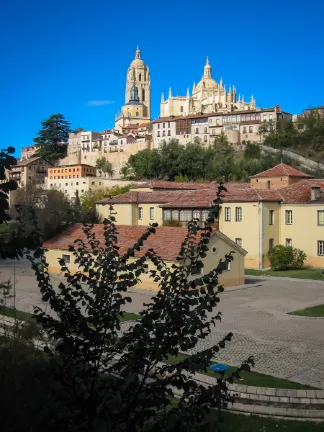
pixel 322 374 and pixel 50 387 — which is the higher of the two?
pixel 50 387

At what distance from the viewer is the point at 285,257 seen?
33.9 meters

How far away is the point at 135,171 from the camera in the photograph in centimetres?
7744

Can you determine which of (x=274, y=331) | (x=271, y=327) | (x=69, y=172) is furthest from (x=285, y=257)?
(x=69, y=172)

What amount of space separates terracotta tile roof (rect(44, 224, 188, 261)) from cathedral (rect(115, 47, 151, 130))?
103 m

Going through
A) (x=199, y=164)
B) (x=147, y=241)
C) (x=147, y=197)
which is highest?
(x=199, y=164)

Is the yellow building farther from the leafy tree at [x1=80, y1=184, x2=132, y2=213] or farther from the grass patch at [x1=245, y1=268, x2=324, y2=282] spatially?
the leafy tree at [x1=80, y1=184, x2=132, y2=213]

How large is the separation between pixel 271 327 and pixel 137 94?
5397 inches

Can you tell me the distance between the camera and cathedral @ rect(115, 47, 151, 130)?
14182 cm

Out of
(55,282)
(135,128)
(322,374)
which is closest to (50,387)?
(322,374)

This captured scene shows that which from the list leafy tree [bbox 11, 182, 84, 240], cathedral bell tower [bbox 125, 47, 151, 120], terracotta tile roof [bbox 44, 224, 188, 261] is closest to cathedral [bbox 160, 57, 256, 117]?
cathedral bell tower [bbox 125, 47, 151, 120]

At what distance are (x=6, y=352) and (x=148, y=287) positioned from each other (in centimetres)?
2077

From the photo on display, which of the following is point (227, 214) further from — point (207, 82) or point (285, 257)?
point (207, 82)

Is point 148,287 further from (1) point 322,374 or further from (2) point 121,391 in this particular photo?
(2) point 121,391

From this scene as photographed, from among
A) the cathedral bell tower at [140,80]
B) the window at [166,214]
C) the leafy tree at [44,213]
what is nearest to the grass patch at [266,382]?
the leafy tree at [44,213]
